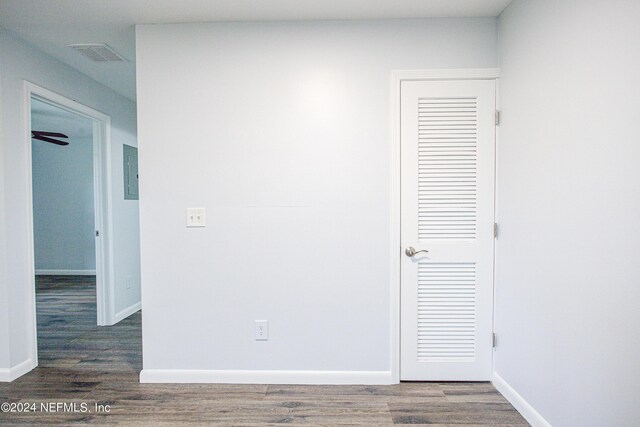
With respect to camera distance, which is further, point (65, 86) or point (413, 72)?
point (65, 86)

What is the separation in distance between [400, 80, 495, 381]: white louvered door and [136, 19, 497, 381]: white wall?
164mm

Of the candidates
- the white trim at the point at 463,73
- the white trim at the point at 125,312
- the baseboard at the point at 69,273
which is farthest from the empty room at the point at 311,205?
Result: the baseboard at the point at 69,273

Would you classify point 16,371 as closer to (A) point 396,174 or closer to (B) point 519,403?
(A) point 396,174

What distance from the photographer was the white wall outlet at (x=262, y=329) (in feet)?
7.33

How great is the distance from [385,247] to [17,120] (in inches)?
109

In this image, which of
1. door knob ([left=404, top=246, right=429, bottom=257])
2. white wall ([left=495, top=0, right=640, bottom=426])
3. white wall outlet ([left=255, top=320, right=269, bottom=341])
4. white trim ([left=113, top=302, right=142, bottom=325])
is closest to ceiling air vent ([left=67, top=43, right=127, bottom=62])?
white wall outlet ([left=255, top=320, right=269, bottom=341])

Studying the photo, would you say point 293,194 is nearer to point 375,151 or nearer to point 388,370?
point 375,151

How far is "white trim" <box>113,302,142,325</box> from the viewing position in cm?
345

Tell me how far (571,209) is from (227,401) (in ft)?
7.05

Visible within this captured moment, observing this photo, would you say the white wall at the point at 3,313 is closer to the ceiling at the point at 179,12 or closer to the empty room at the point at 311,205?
the empty room at the point at 311,205

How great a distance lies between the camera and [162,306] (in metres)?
2.25

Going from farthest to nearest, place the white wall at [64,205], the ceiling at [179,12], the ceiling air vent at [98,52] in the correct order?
1. the white wall at [64,205]
2. the ceiling air vent at [98,52]
3. the ceiling at [179,12]

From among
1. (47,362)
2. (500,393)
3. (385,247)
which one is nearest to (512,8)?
(385,247)

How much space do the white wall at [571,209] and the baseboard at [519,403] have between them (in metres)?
0.03
